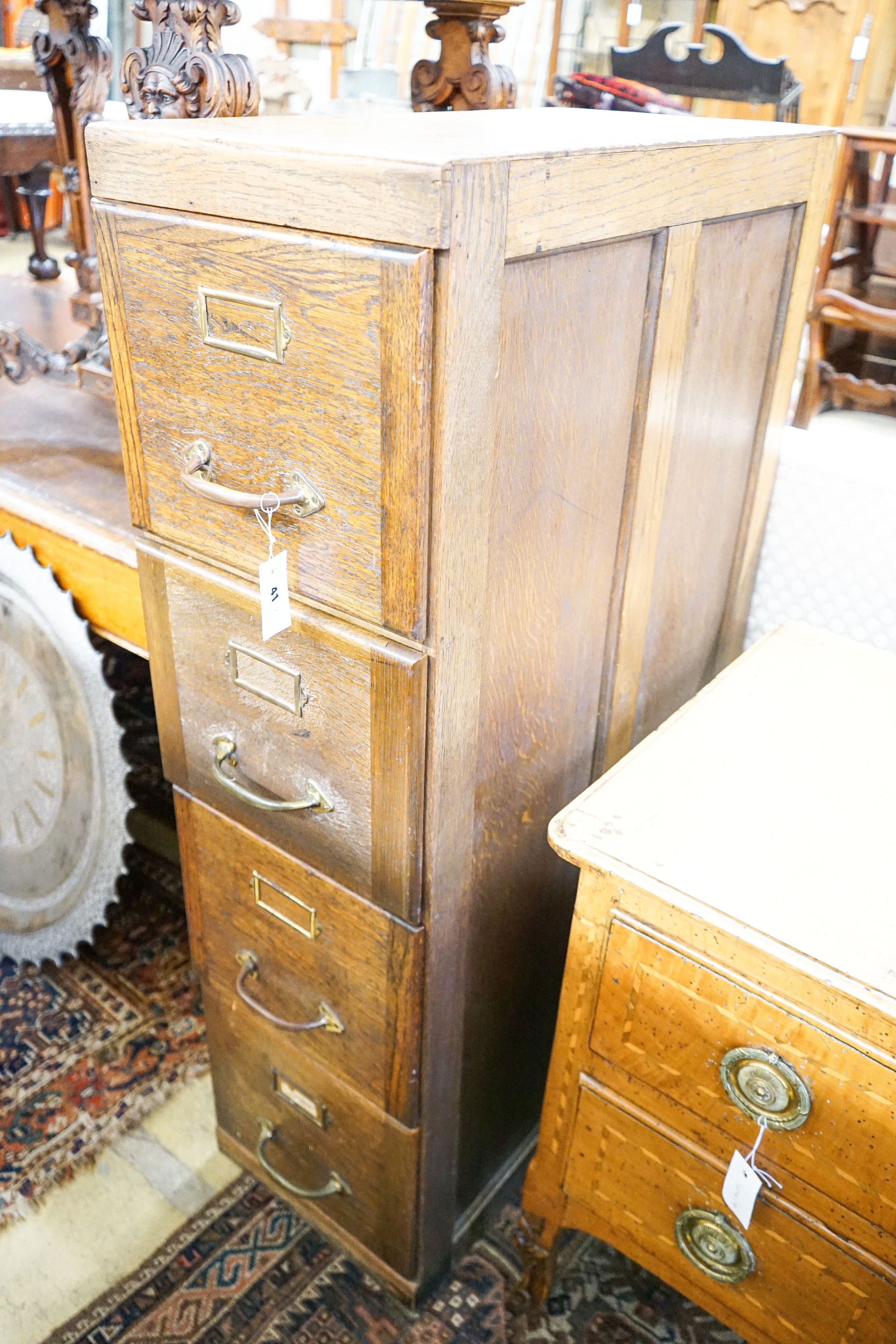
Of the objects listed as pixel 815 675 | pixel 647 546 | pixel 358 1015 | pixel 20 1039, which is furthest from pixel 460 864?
pixel 20 1039

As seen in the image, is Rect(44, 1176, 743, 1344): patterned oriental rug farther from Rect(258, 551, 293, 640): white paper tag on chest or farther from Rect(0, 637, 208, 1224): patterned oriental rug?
Rect(258, 551, 293, 640): white paper tag on chest

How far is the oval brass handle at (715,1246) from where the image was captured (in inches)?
39.2

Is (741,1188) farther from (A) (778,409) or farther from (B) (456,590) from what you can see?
(A) (778,409)

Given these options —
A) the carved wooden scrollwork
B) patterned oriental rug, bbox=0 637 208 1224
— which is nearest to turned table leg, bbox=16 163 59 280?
the carved wooden scrollwork

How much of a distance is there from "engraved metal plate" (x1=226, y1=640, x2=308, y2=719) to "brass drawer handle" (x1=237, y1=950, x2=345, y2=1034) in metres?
0.37

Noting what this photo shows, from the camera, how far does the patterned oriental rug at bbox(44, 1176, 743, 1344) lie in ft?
4.16

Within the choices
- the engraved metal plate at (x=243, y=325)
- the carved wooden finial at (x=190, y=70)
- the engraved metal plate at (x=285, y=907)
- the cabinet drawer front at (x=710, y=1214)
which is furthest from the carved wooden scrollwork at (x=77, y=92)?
the cabinet drawer front at (x=710, y=1214)

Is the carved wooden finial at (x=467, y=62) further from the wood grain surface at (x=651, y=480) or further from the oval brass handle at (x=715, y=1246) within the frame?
the oval brass handle at (x=715, y=1246)

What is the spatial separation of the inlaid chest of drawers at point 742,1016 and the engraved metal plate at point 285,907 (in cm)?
27

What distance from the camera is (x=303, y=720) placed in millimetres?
959

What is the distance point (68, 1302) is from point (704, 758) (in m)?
1.05

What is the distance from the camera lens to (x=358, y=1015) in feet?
3.56

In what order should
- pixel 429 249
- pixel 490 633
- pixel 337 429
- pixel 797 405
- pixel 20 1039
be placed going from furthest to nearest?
pixel 797 405 → pixel 20 1039 → pixel 490 633 → pixel 337 429 → pixel 429 249

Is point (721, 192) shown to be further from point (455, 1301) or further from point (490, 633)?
point (455, 1301)
